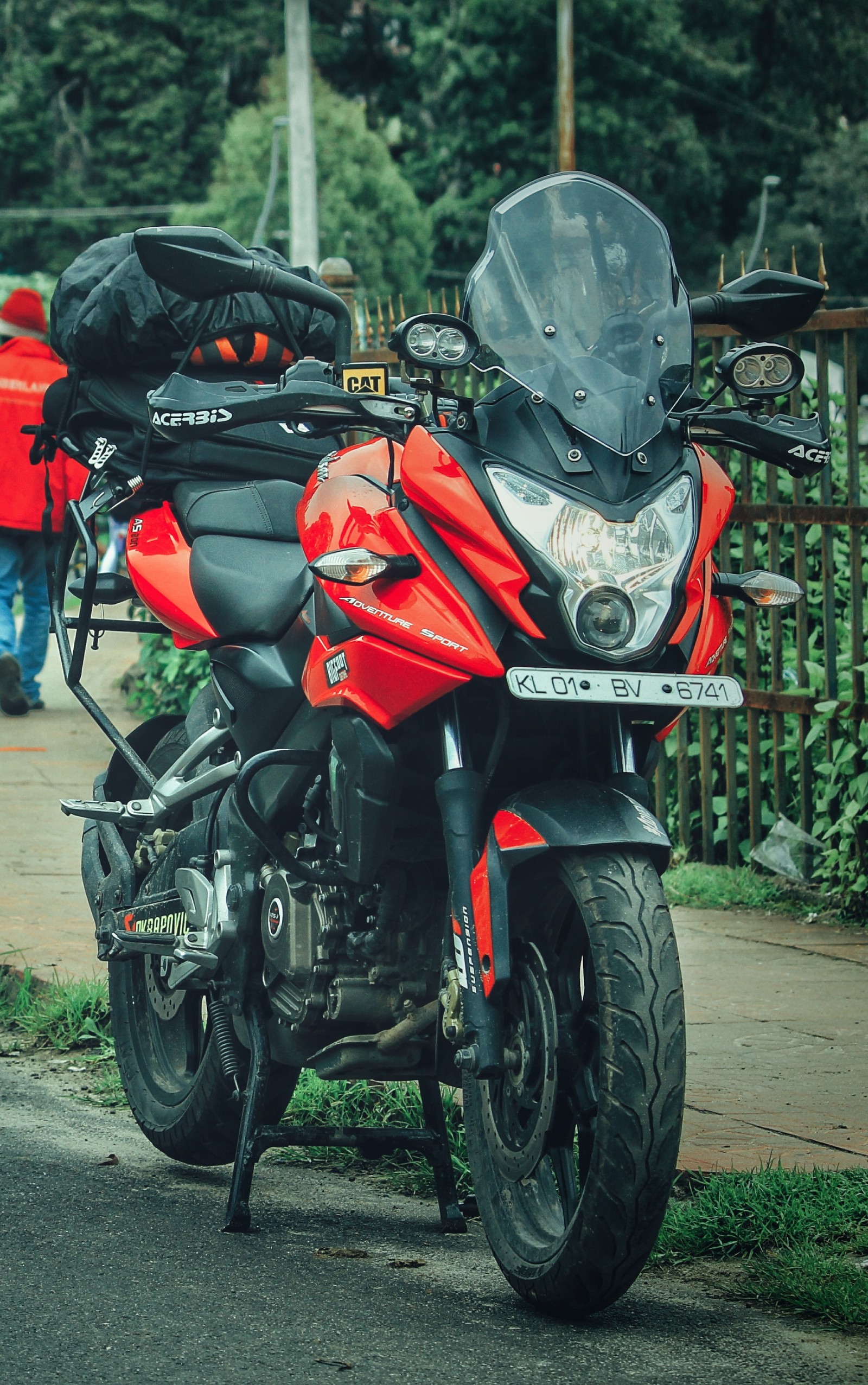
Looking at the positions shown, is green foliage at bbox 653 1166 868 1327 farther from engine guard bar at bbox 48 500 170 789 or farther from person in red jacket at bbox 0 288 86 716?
person in red jacket at bbox 0 288 86 716

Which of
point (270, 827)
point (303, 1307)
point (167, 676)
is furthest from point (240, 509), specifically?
point (167, 676)

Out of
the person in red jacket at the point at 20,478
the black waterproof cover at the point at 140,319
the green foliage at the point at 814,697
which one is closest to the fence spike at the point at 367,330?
the person in red jacket at the point at 20,478

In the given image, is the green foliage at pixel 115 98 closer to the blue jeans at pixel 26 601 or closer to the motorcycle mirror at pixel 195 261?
the blue jeans at pixel 26 601

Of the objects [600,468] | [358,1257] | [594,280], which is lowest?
[358,1257]

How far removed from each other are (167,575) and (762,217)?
43.4 m

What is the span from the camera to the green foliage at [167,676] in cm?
956

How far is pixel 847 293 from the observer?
1913 inches

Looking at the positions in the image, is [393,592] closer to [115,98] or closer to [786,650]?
[786,650]

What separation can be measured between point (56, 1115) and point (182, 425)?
1.98 m

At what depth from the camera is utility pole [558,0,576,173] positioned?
30188 mm

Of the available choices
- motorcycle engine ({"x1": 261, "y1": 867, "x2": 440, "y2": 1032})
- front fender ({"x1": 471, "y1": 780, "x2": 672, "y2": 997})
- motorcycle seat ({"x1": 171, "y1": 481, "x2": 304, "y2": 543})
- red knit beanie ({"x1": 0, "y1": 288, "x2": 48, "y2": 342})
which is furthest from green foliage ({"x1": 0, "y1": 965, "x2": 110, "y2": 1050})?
red knit beanie ({"x1": 0, "y1": 288, "x2": 48, "y2": 342})

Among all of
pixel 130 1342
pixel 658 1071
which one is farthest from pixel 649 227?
pixel 130 1342

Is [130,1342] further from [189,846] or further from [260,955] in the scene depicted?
[189,846]

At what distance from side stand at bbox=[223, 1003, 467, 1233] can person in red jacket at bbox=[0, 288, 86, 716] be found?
22.0ft
